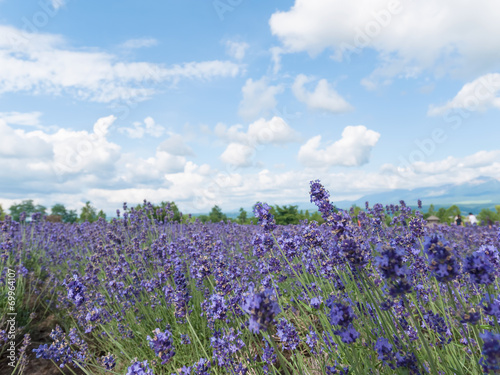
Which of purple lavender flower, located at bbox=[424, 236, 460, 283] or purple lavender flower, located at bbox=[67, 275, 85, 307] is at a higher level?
purple lavender flower, located at bbox=[424, 236, 460, 283]

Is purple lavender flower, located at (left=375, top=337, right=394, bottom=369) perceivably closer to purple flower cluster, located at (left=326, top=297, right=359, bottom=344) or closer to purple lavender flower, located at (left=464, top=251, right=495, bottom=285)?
purple flower cluster, located at (left=326, top=297, right=359, bottom=344)

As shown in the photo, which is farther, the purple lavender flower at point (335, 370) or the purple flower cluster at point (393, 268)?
the purple lavender flower at point (335, 370)

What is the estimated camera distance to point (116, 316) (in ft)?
15.5

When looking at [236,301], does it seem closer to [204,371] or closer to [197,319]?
[204,371]

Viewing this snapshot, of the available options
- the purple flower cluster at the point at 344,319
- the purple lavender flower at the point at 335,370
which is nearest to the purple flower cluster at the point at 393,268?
the purple flower cluster at the point at 344,319

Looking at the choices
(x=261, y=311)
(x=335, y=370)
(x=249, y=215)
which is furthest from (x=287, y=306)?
(x=249, y=215)

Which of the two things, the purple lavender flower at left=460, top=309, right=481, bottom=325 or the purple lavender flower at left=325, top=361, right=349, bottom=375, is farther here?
the purple lavender flower at left=325, top=361, right=349, bottom=375

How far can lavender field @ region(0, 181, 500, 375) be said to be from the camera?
5.40ft

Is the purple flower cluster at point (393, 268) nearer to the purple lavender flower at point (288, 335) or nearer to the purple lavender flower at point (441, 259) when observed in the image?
the purple lavender flower at point (441, 259)

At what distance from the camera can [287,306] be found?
3875 mm

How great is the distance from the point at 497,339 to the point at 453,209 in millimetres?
19969

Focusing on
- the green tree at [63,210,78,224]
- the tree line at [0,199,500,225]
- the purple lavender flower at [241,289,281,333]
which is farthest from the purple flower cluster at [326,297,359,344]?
the green tree at [63,210,78,224]

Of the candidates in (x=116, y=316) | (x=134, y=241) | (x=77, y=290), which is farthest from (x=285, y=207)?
(x=77, y=290)

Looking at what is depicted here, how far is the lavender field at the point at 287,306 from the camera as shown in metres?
1.65
